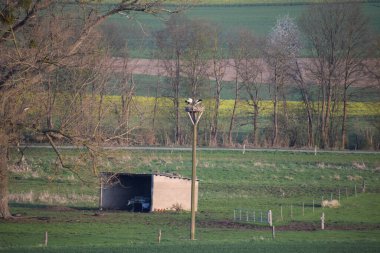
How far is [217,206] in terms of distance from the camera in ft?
153

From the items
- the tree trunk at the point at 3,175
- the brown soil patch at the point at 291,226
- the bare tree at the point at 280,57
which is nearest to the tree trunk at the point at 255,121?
the bare tree at the point at 280,57

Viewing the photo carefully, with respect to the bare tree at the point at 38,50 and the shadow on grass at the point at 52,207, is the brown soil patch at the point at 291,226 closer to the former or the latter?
the shadow on grass at the point at 52,207

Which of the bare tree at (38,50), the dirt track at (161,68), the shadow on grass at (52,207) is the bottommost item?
the shadow on grass at (52,207)

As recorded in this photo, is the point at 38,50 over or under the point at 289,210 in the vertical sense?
over

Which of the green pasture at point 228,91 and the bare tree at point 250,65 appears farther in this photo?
the bare tree at point 250,65

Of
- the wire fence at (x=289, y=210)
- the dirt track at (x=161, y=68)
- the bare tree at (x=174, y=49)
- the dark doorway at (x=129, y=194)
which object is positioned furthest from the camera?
the bare tree at (x=174, y=49)

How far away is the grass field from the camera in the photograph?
32.4 meters

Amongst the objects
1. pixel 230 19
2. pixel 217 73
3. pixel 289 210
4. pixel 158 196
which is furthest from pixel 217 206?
pixel 230 19

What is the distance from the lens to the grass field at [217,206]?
32.4 meters

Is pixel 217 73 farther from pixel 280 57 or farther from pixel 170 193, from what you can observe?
pixel 170 193

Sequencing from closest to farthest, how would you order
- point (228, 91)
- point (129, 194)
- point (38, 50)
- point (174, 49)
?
point (38, 50) < point (129, 194) < point (174, 49) < point (228, 91)

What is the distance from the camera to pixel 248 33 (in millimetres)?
77188

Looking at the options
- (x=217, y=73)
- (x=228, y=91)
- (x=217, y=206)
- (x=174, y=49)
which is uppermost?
(x=174, y=49)

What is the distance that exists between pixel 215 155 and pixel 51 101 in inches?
1112
